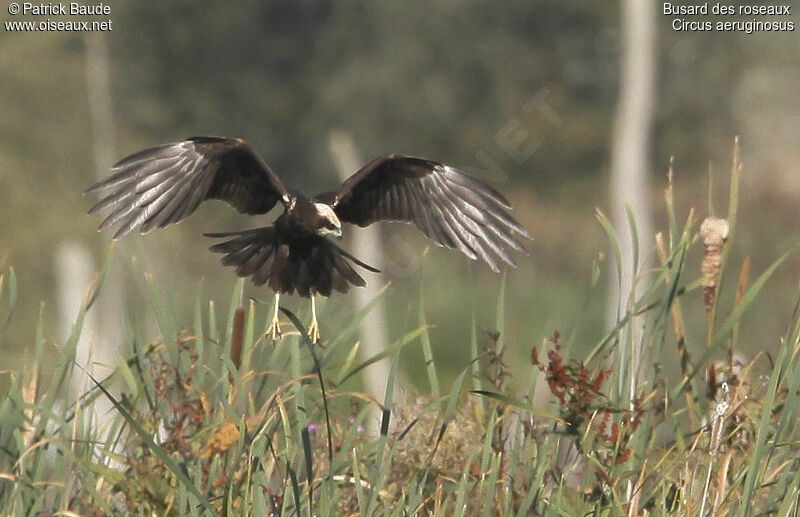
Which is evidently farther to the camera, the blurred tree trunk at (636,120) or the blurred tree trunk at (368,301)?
the blurred tree trunk at (636,120)

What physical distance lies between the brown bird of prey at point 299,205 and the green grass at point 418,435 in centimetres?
53

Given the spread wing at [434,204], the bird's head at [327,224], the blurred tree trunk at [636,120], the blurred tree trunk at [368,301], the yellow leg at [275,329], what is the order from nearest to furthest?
the yellow leg at [275,329], the bird's head at [327,224], the spread wing at [434,204], the blurred tree trunk at [368,301], the blurred tree trunk at [636,120]

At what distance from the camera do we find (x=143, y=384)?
9.98 feet

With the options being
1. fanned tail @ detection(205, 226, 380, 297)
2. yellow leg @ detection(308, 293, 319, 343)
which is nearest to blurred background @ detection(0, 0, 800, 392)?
fanned tail @ detection(205, 226, 380, 297)

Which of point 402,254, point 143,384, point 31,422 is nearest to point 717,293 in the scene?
point 143,384

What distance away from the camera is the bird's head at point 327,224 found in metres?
3.91

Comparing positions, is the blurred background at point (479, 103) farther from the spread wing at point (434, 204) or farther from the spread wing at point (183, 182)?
the spread wing at point (183, 182)

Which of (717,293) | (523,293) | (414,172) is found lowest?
(523,293)

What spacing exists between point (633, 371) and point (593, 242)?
15.1 meters

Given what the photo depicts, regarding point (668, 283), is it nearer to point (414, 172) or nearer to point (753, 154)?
point (414, 172)

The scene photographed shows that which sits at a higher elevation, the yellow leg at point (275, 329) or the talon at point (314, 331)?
the yellow leg at point (275, 329)

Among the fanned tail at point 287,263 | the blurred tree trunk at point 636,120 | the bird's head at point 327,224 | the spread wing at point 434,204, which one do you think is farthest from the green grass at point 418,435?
the blurred tree trunk at point 636,120

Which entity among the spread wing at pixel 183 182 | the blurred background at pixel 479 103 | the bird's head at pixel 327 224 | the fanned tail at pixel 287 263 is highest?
the blurred background at pixel 479 103

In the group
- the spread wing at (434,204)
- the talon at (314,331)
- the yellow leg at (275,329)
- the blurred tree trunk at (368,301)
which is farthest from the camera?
the blurred tree trunk at (368,301)
